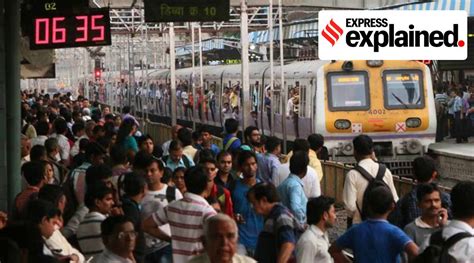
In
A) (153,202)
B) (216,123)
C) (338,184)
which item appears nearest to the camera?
(153,202)

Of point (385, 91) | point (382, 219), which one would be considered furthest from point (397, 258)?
point (385, 91)

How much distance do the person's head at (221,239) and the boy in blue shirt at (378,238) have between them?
63.5 inches

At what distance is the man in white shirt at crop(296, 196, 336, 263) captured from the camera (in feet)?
25.3

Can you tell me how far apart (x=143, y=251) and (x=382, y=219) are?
1.78 metres

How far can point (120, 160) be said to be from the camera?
11.2 m

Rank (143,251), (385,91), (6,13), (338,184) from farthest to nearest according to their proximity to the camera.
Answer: (385,91), (338,184), (6,13), (143,251)

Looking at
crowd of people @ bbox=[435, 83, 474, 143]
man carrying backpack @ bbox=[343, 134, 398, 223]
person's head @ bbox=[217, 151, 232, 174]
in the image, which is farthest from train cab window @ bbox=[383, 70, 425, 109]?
man carrying backpack @ bbox=[343, 134, 398, 223]

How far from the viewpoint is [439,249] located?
19.7 feet

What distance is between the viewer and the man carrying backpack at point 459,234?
6.38m

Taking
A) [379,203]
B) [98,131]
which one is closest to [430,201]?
[379,203]

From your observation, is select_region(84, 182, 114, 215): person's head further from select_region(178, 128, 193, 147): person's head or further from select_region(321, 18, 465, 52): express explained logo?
select_region(321, 18, 465, 52): express explained logo

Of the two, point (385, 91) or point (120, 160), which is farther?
point (385, 91)

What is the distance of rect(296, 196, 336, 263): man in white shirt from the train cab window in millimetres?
17496

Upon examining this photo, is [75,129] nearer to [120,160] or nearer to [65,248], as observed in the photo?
[120,160]
